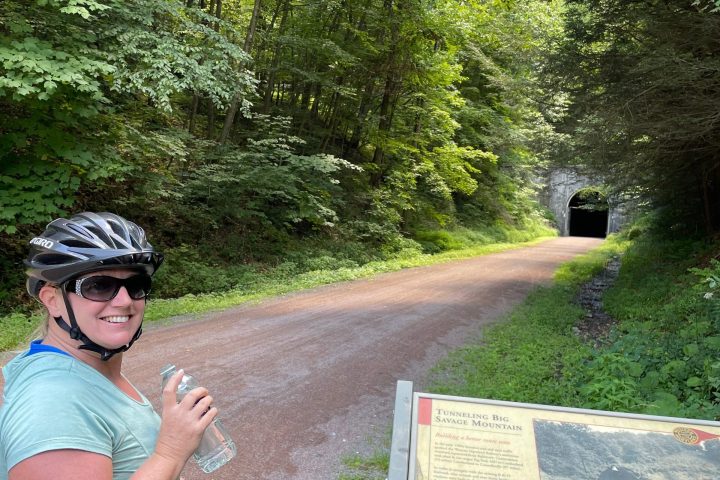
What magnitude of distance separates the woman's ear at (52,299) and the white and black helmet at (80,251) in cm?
3

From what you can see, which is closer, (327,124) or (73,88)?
(73,88)

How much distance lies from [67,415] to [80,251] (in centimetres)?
55

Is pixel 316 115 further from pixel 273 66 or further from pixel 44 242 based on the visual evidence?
→ pixel 44 242

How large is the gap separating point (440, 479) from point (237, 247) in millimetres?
13275

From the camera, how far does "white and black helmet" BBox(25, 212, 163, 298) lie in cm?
157

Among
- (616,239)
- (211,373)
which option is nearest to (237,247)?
(211,373)

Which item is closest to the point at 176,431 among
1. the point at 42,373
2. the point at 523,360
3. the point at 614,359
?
the point at 42,373

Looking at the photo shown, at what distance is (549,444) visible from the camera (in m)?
2.15

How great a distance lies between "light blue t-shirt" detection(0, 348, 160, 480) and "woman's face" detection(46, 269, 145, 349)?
106 mm

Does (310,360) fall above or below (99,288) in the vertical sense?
below

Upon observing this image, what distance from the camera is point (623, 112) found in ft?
31.2

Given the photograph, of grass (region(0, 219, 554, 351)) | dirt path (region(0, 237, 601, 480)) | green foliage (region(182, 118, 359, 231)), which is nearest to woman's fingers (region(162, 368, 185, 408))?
dirt path (region(0, 237, 601, 480))

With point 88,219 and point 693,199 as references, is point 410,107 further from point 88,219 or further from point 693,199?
point 88,219

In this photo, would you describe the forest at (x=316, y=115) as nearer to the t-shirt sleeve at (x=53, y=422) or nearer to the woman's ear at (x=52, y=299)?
the woman's ear at (x=52, y=299)
